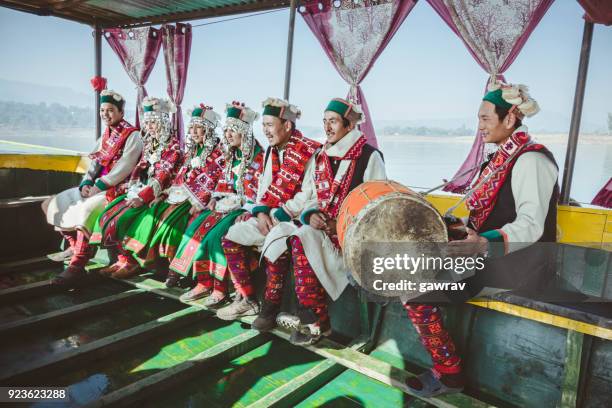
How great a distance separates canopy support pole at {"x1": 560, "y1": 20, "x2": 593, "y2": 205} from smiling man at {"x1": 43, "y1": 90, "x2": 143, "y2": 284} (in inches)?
160

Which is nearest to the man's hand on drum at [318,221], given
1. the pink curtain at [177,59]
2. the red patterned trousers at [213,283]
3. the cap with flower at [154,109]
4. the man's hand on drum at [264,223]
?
the man's hand on drum at [264,223]

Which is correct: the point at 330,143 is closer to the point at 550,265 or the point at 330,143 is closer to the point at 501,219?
the point at 501,219

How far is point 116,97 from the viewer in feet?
12.6

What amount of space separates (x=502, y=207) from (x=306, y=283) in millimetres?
1181

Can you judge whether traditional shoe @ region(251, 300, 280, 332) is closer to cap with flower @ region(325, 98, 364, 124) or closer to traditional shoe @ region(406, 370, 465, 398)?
traditional shoe @ region(406, 370, 465, 398)

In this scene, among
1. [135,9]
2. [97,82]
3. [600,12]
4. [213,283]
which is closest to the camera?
[600,12]

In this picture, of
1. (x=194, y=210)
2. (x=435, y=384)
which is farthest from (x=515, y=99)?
(x=194, y=210)

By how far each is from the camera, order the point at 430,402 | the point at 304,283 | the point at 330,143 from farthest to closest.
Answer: the point at 330,143, the point at 304,283, the point at 430,402

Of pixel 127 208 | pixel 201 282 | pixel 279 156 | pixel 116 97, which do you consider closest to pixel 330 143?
pixel 279 156

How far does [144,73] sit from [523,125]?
6392 millimetres

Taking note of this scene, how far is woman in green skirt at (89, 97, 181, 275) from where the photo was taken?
3.43 meters

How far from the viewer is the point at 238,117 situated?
10.7 ft

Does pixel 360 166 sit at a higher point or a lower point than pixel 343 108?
lower

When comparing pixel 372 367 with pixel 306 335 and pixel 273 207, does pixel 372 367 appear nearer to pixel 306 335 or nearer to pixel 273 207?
pixel 306 335
